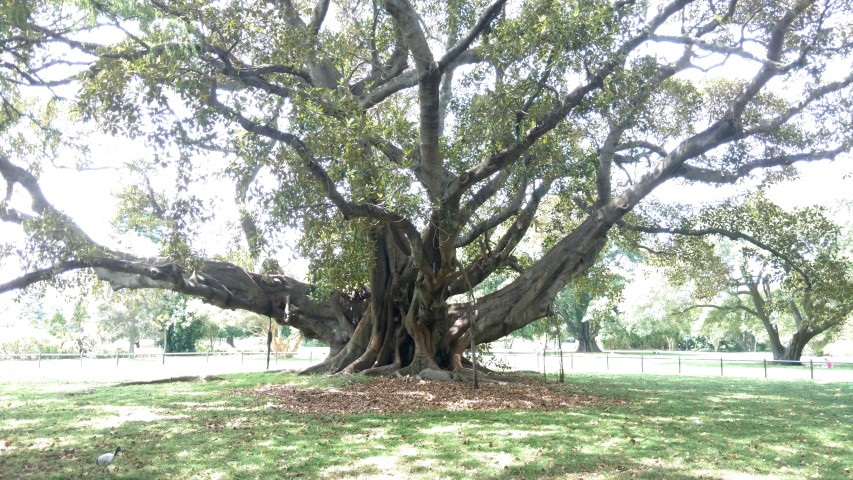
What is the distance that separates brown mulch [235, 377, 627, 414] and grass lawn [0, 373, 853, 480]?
0.52m

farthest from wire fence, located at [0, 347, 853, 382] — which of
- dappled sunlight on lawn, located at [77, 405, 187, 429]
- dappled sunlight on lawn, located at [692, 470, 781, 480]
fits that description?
dappled sunlight on lawn, located at [692, 470, 781, 480]

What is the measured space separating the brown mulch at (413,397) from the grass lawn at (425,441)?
0.52 metres

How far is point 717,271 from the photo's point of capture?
18.7m

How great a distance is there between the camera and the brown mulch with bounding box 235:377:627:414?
9.72 metres

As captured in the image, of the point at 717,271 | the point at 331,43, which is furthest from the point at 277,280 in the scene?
the point at 717,271

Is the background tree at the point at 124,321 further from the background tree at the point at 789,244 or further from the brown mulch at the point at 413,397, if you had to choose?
the background tree at the point at 789,244

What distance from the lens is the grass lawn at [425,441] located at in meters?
5.60

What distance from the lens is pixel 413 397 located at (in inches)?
427

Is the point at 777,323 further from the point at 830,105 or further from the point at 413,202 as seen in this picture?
the point at 413,202

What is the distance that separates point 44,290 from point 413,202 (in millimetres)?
8259

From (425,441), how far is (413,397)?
4058mm

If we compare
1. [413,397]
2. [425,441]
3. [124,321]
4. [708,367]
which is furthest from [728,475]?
[124,321]

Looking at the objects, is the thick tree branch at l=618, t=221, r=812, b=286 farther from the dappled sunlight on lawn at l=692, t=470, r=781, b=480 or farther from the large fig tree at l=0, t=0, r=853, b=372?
the dappled sunlight on lawn at l=692, t=470, r=781, b=480

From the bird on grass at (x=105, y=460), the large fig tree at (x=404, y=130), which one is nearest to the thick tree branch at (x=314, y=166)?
the large fig tree at (x=404, y=130)
